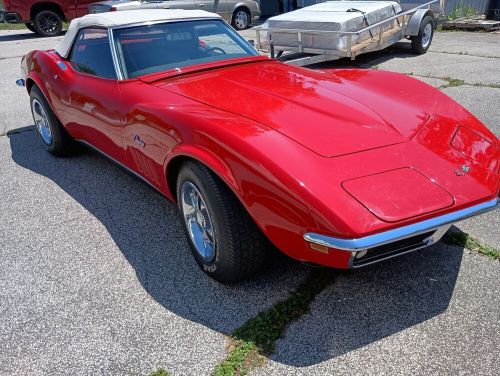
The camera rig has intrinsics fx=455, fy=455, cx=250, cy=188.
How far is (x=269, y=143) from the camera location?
86.4 inches

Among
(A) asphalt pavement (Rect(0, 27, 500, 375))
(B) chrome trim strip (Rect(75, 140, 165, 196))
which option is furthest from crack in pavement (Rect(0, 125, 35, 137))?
(A) asphalt pavement (Rect(0, 27, 500, 375))

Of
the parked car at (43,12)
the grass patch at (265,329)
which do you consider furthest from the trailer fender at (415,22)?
the parked car at (43,12)

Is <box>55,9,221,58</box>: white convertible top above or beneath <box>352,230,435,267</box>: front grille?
above

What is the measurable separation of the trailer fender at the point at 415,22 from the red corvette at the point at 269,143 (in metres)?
5.27

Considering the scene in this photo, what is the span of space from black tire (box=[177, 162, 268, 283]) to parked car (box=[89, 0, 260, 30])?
10.0 meters

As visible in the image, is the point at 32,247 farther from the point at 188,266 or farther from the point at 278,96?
the point at 278,96

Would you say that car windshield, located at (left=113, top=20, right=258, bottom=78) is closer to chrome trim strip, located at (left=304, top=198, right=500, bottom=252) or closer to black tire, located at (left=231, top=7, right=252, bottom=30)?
chrome trim strip, located at (left=304, top=198, right=500, bottom=252)

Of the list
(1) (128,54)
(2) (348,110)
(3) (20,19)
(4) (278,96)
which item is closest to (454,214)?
(2) (348,110)

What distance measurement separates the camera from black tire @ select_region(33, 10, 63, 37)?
1416cm

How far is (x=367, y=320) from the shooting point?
88.7 inches

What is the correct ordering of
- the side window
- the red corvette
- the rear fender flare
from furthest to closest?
1. the rear fender flare
2. the side window
3. the red corvette

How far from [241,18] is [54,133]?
10604 millimetres

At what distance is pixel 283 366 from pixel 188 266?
98cm

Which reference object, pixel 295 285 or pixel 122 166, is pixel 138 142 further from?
pixel 295 285
